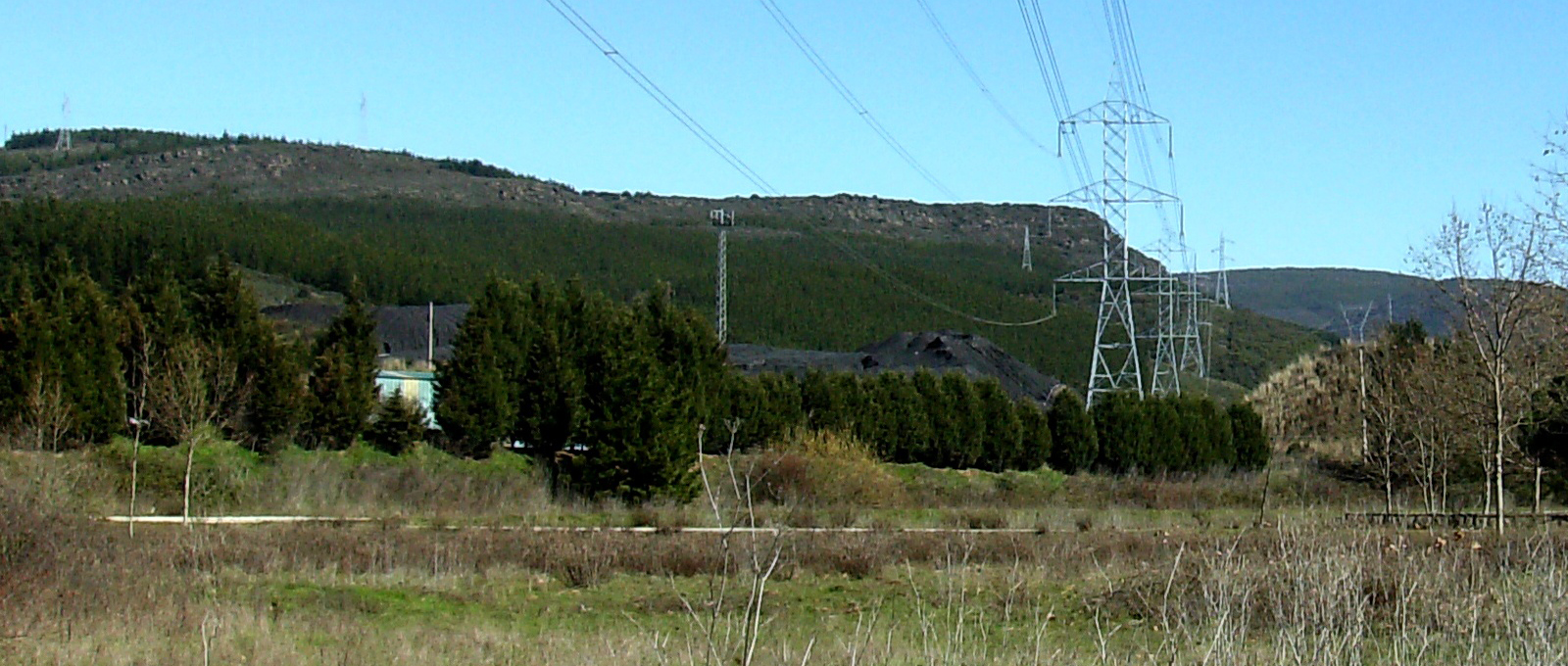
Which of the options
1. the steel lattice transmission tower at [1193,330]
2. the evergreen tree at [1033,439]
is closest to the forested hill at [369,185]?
the steel lattice transmission tower at [1193,330]

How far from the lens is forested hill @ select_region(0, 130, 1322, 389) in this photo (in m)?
94.2

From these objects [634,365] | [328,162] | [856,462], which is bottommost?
[856,462]

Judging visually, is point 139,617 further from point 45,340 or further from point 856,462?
point 856,462

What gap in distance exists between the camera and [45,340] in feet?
111

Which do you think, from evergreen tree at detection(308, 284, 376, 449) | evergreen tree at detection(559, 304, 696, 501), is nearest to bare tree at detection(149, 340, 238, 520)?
evergreen tree at detection(308, 284, 376, 449)

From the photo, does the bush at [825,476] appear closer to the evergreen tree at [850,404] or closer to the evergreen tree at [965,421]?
the evergreen tree at [850,404]

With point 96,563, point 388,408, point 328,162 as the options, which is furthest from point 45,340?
point 328,162

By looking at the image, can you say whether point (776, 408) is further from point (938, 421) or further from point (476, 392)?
point (476, 392)

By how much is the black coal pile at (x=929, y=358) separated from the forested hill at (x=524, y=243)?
11.0 m

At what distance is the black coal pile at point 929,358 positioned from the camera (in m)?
68.5

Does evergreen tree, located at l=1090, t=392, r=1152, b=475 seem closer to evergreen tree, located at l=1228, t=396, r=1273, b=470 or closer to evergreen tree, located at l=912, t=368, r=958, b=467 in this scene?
evergreen tree, located at l=912, t=368, r=958, b=467

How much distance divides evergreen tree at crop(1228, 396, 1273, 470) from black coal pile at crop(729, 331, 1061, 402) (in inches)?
420

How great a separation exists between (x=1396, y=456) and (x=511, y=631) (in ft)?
102

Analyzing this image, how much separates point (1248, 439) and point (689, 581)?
144ft
